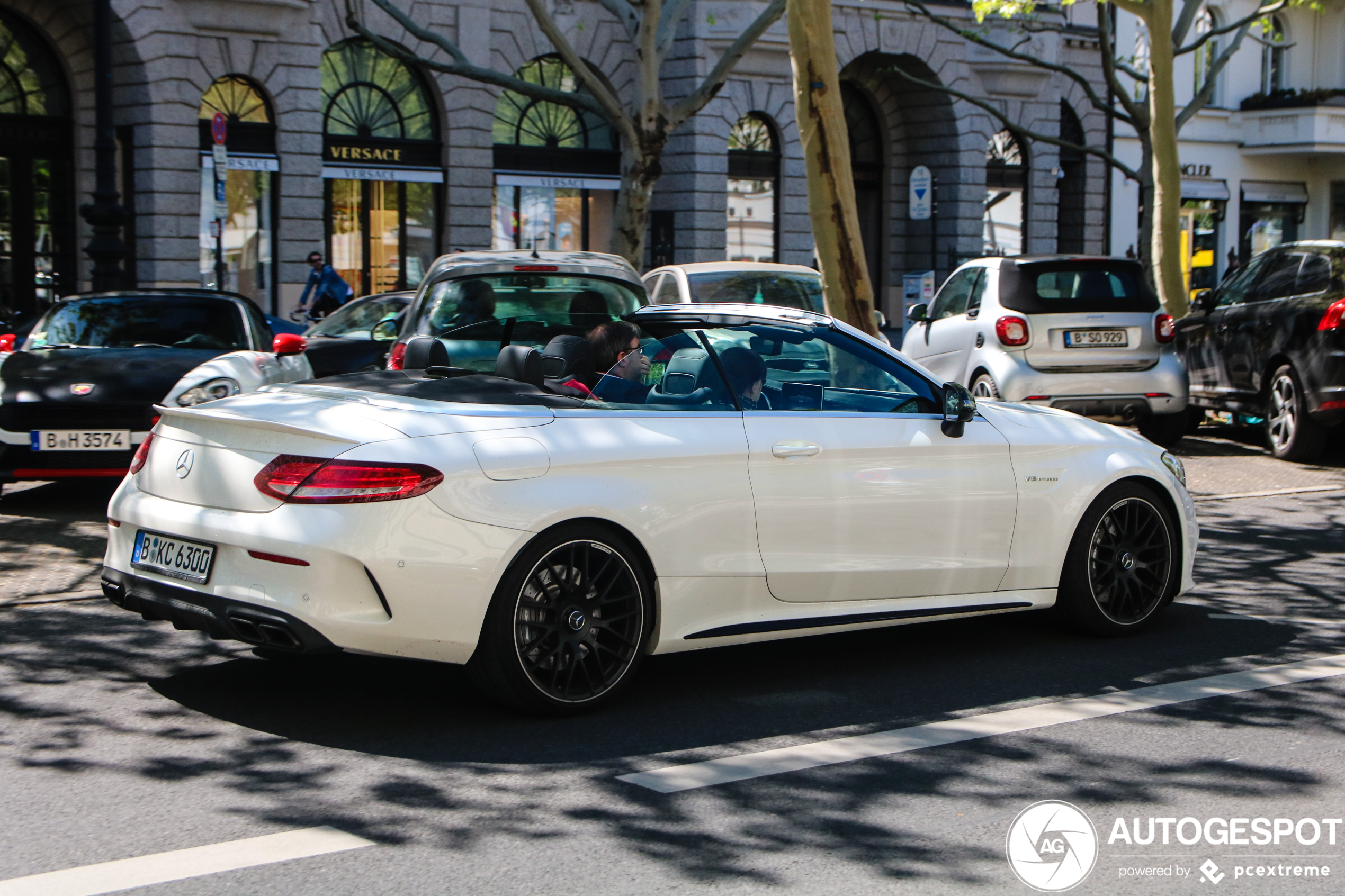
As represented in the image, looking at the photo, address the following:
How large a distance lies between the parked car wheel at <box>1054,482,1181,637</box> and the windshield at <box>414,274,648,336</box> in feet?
13.0

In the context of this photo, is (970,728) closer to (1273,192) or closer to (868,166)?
(868,166)

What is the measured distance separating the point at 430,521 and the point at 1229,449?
37.0ft

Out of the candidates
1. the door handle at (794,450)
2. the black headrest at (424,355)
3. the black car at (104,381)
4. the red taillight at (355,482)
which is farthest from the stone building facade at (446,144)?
the red taillight at (355,482)

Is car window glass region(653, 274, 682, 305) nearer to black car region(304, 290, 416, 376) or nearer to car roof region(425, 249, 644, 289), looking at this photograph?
black car region(304, 290, 416, 376)

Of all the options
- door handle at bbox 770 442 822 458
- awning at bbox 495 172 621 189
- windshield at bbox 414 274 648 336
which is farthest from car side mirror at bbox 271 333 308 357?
awning at bbox 495 172 621 189

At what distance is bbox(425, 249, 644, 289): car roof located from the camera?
401 inches

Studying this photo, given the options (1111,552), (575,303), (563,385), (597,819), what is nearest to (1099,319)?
(575,303)

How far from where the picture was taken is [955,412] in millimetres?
6297

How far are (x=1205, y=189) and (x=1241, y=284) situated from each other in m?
27.8

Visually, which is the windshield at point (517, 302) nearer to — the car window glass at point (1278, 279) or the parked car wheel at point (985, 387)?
the parked car wheel at point (985, 387)

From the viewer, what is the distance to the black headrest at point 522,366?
6125mm

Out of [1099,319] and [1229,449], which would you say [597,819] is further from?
[1229,449]

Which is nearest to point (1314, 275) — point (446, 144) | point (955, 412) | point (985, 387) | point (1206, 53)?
point (985, 387)

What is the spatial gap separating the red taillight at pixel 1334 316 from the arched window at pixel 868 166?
2244 centimetres
